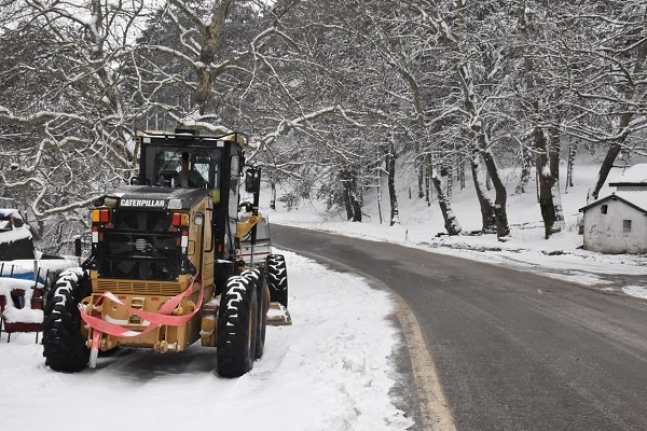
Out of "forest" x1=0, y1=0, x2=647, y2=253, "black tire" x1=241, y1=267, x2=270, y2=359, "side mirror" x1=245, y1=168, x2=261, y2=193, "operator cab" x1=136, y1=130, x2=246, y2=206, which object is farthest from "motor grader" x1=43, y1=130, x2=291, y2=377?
"forest" x1=0, y1=0, x2=647, y2=253

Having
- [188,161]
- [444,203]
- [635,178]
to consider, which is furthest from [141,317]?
[444,203]

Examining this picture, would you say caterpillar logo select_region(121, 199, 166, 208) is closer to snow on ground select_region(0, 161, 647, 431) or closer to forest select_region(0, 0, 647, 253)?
snow on ground select_region(0, 161, 647, 431)

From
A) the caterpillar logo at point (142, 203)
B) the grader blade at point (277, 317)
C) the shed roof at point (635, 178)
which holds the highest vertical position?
the shed roof at point (635, 178)

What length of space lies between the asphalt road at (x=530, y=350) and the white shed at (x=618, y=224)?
27.8 feet

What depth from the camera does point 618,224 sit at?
24125mm

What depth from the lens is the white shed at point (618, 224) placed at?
23.6 m

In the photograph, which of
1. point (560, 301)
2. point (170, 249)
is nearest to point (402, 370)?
point (170, 249)

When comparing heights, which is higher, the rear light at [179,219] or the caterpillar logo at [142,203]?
the caterpillar logo at [142,203]

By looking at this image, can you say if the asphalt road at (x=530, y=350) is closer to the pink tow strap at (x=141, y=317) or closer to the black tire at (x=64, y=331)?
the pink tow strap at (x=141, y=317)

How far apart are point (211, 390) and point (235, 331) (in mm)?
722

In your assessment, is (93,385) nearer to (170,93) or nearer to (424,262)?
(170,93)

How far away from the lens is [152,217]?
708cm

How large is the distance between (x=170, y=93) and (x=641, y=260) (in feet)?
53.5

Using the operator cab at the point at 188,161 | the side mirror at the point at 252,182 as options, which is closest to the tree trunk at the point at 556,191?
the side mirror at the point at 252,182
